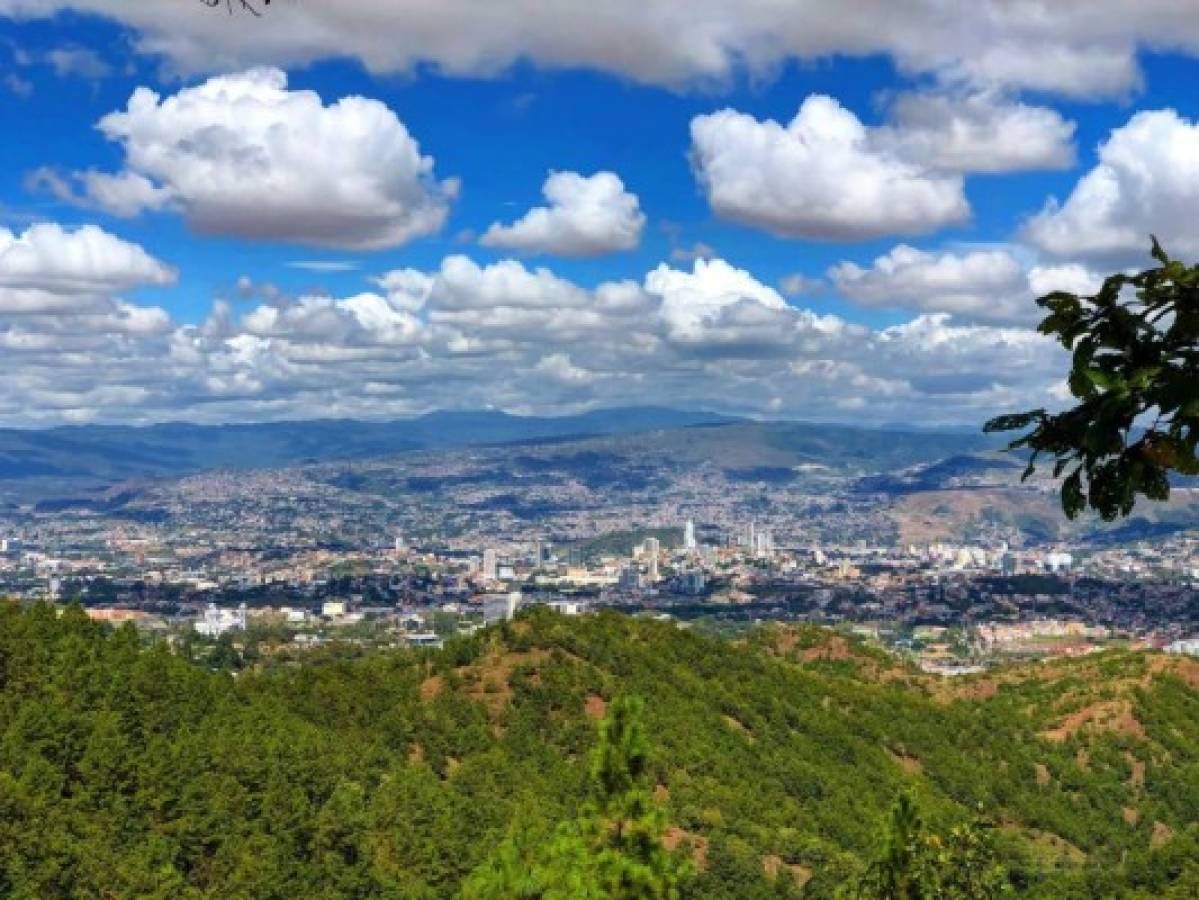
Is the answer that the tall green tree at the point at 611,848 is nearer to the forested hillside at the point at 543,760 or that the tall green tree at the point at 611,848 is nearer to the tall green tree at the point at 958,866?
the forested hillside at the point at 543,760

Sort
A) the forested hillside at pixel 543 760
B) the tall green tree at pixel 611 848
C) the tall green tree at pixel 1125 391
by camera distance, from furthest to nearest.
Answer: the forested hillside at pixel 543 760 < the tall green tree at pixel 611 848 < the tall green tree at pixel 1125 391

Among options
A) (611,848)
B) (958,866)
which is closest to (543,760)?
(611,848)

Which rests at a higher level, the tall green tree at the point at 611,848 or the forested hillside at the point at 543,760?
the tall green tree at the point at 611,848

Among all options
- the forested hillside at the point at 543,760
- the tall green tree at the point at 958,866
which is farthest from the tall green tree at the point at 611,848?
the tall green tree at the point at 958,866

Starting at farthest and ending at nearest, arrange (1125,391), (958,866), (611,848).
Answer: (611,848), (958,866), (1125,391)

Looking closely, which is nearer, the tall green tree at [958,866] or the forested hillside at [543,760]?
the tall green tree at [958,866]

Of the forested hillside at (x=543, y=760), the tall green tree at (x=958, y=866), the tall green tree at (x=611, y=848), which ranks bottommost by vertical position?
the forested hillside at (x=543, y=760)

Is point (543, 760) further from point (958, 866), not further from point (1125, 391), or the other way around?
point (1125, 391)

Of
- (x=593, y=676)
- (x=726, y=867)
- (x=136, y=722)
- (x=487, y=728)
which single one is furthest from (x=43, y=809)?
(x=593, y=676)

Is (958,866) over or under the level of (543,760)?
over

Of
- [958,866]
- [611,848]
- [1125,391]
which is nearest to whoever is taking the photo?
[1125,391]
